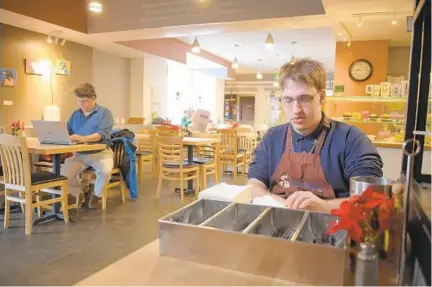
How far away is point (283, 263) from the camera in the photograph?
2.92 ft

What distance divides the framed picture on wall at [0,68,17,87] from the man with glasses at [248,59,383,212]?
17.4 feet

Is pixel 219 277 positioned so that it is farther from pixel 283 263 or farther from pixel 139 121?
pixel 139 121

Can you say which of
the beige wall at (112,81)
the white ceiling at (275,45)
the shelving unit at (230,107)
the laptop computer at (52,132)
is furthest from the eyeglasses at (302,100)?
the shelving unit at (230,107)

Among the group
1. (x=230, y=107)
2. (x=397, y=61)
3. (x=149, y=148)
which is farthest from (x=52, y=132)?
(x=230, y=107)

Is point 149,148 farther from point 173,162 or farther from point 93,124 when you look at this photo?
point 93,124

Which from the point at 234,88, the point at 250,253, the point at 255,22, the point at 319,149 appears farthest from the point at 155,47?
the point at 234,88

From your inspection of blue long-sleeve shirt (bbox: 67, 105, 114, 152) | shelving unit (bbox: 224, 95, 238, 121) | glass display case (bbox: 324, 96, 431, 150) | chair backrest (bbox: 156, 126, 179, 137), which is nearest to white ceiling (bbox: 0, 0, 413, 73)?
glass display case (bbox: 324, 96, 431, 150)

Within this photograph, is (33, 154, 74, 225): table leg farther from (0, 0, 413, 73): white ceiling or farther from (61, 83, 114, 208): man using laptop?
(0, 0, 413, 73): white ceiling

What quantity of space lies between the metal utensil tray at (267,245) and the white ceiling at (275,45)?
227 inches

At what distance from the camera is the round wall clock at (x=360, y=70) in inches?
240

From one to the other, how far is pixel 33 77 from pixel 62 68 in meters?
0.60

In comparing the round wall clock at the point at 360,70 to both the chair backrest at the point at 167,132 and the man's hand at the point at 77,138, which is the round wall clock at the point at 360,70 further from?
the man's hand at the point at 77,138

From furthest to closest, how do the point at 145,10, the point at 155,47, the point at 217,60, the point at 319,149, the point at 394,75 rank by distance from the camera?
the point at 217,60, the point at 155,47, the point at 394,75, the point at 145,10, the point at 319,149

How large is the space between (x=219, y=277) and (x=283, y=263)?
0.16m
